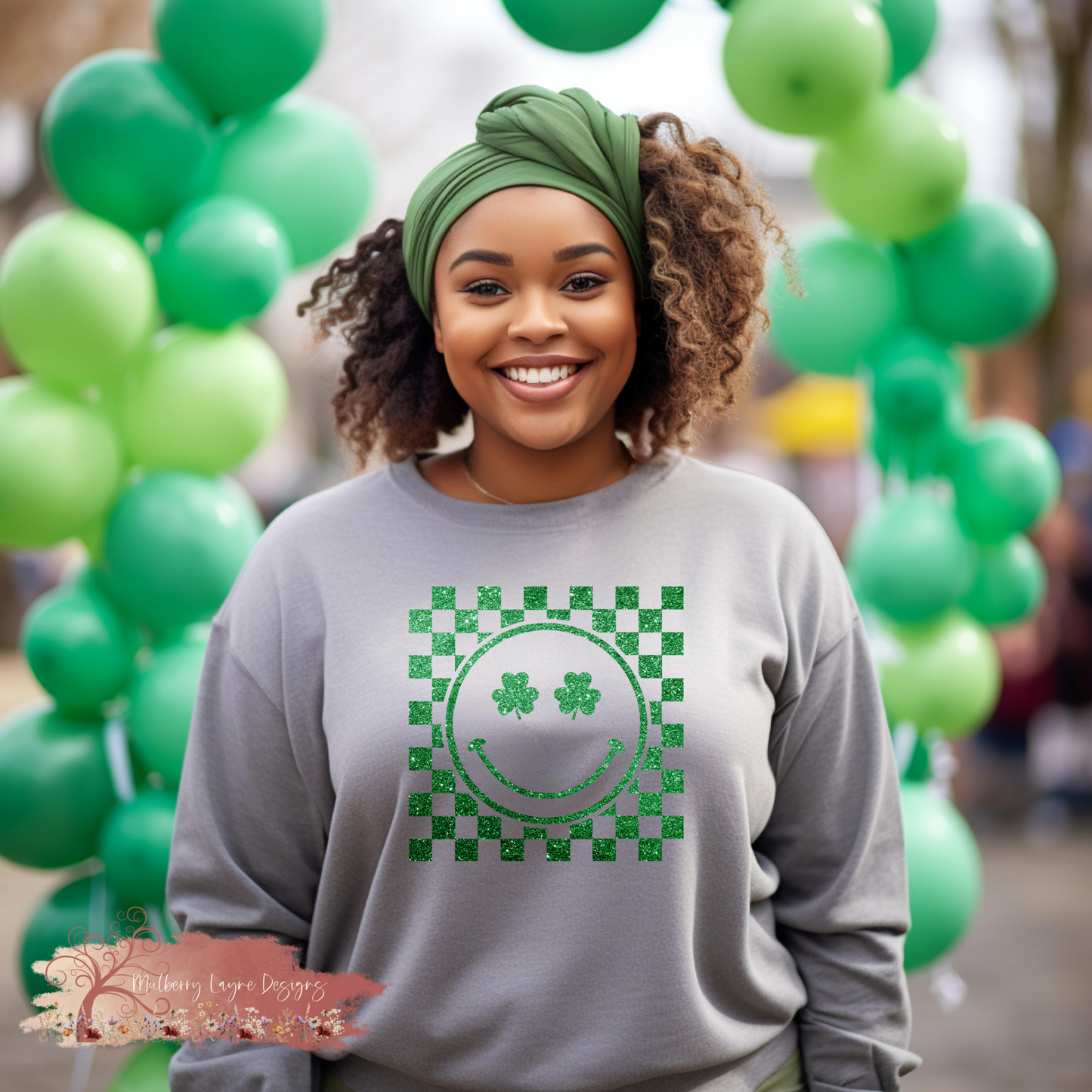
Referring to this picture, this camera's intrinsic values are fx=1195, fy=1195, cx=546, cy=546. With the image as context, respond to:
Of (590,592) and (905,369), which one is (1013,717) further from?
(590,592)

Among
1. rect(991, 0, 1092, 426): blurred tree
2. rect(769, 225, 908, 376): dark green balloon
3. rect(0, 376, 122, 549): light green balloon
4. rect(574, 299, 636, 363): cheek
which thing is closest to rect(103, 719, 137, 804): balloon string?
rect(0, 376, 122, 549): light green balloon

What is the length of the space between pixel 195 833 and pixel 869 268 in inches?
80.8

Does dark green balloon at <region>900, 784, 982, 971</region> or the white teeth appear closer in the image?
the white teeth

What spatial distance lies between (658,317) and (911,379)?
135 cm

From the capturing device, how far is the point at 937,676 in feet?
9.18

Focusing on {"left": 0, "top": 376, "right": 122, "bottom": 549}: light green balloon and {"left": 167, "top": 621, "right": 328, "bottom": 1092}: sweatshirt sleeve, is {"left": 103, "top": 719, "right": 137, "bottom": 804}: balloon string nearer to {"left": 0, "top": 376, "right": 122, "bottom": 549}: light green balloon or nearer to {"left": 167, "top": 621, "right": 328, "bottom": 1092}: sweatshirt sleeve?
{"left": 0, "top": 376, "right": 122, "bottom": 549}: light green balloon

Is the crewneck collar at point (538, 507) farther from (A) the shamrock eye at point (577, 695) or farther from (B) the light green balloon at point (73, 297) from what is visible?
(B) the light green balloon at point (73, 297)

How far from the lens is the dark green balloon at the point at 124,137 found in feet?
7.54

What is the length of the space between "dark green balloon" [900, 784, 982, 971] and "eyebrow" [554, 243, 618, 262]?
5.36 ft

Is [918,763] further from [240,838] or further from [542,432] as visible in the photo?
[240,838]

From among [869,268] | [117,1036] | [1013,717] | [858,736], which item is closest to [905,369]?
[869,268]

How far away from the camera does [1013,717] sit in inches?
229

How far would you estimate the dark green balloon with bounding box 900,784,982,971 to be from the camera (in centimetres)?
262


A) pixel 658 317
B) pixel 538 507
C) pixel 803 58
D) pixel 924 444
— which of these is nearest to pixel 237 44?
pixel 803 58
